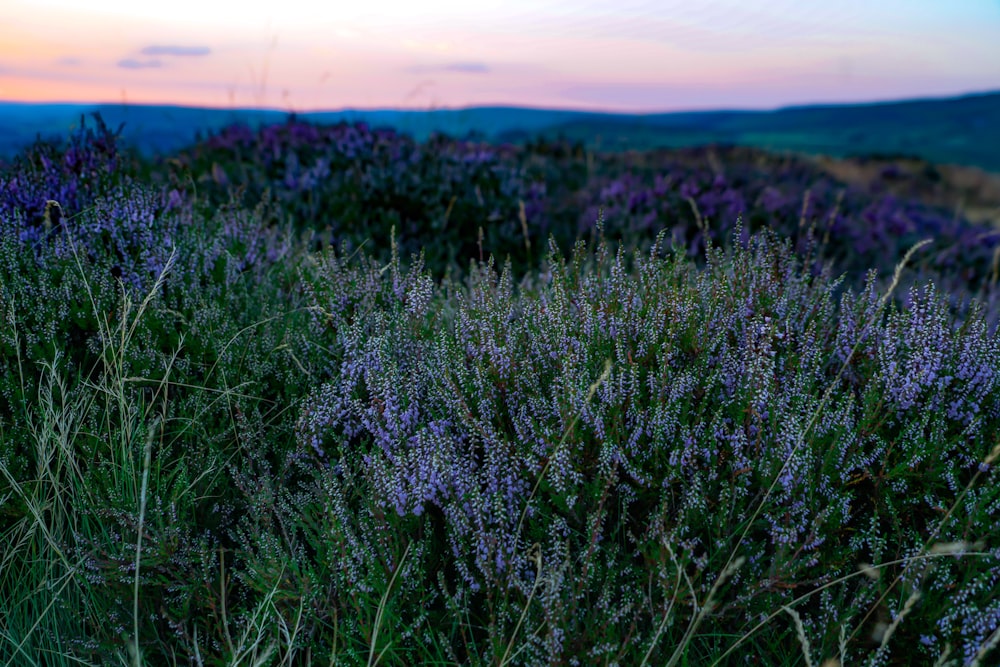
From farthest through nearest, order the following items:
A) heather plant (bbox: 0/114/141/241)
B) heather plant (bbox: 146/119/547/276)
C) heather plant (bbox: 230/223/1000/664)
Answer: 1. heather plant (bbox: 146/119/547/276)
2. heather plant (bbox: 0/114/141/241)
3. heather plant (bbox: 230/223/1000/664)

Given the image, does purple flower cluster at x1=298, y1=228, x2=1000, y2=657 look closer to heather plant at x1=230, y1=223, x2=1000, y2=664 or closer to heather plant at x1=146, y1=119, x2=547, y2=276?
heather plant at x1=230, y1=223, x2=1000, y2=664

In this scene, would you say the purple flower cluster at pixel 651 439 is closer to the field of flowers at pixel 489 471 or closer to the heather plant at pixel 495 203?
the field of flowers at pixel 489 471

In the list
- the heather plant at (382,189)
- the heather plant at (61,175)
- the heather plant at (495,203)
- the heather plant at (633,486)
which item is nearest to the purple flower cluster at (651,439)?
the heather plant at (633,486)

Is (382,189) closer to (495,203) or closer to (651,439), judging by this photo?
(495,203)

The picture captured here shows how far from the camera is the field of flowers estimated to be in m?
2.16

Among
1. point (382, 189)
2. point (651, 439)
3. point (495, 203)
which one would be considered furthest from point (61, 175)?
point (495, 203)

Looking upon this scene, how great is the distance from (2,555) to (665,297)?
2532 millimetres

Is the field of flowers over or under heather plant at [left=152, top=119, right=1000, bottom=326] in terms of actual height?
under

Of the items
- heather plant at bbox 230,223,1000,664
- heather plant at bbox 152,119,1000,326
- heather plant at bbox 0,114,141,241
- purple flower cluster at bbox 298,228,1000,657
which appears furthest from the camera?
heather plant at bbox 152,119,1000,326

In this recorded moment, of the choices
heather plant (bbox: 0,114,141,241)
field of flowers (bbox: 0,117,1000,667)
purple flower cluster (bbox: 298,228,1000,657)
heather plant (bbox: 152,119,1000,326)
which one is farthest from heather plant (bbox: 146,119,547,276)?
purple flower cluster (bbox: 298,228,1000,657)

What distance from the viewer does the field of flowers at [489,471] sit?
2162 millimetres

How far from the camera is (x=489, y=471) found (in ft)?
7.80

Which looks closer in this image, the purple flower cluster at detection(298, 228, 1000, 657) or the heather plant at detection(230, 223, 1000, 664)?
the heather plant at detection(230, 223, 1000, 664)

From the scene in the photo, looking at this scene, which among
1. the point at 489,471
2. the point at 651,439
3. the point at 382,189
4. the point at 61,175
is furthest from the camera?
the point at 382,189
